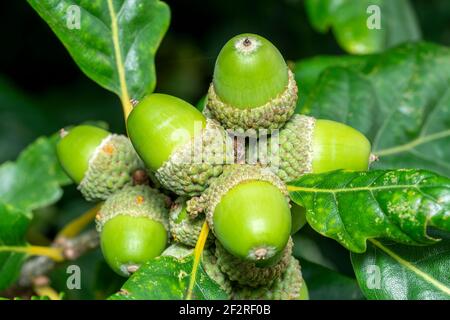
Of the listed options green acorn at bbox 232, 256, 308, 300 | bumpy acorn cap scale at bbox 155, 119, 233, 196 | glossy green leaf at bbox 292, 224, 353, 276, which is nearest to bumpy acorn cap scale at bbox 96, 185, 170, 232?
bumpy acorn cap scale at bbox 155, 119, 233, 196

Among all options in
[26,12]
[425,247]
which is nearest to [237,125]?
[425,247]

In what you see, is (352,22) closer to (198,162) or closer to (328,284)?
(328,284)

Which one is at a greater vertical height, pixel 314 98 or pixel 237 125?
pixel 237 125

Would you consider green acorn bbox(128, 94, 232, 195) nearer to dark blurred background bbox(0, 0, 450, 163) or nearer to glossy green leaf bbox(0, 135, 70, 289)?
glossy green leaf bbox(0, 135, 70, 289)

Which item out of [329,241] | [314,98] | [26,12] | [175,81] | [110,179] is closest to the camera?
[110,179]
